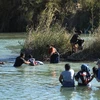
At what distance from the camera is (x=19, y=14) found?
205 ft

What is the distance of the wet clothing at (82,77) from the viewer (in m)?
15.8

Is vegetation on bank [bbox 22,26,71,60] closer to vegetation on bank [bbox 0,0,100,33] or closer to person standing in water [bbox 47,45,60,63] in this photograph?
person standing in water [bbox 47,45,60,63]

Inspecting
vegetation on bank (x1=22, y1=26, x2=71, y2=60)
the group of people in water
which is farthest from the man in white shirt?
vegetation on bank (x1=22, y1=26, x2=71, y2=60)

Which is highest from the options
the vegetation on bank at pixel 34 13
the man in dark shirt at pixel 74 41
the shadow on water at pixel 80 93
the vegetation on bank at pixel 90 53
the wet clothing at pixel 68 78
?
the vegetation on bank at pixel 34 13

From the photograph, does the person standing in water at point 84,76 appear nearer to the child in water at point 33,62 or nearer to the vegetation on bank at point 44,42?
the child in water at point 33,62

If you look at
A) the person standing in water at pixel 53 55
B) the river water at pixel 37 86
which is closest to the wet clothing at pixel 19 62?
the river water at pixel 37 86

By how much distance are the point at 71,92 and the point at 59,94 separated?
492 mm

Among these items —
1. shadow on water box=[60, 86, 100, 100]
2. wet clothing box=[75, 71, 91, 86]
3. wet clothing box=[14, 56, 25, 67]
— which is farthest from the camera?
wet clothing box=[14, 56, 25, 67]

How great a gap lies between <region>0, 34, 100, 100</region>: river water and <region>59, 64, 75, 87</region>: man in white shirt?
221 millimetres

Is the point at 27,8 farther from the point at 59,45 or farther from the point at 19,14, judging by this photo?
the point at 59,45

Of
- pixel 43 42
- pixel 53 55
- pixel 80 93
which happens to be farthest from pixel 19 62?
pixel 80 93

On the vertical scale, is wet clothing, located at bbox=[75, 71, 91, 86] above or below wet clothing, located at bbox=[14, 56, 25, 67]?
below

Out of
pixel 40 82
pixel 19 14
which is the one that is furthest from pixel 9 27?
pixel 40 82

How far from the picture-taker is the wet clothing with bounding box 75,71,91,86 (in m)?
15.8
